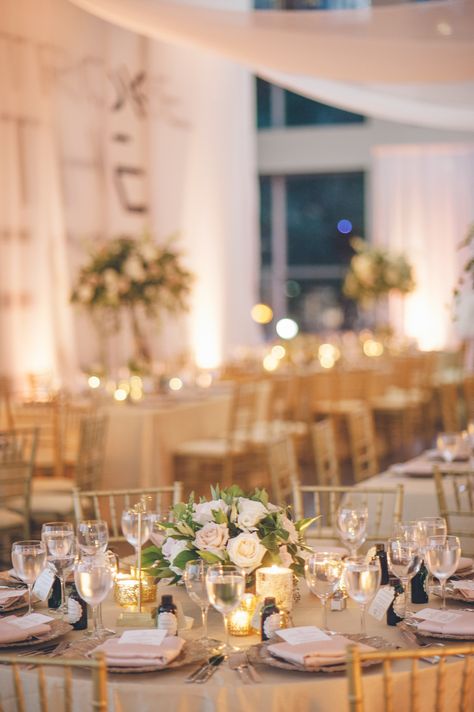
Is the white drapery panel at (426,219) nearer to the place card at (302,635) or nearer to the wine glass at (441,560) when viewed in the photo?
the wine glass at (441,560)

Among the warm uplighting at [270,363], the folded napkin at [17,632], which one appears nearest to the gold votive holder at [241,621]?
the folded napkin at [17,632]

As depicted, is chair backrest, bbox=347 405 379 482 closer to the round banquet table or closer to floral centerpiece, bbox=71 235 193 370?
floral centerpiece, bbox=71 235 193 370

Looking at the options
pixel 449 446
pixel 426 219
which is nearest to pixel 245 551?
pixel 449 446

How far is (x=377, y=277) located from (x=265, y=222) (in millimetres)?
4032

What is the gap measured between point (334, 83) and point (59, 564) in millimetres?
5922

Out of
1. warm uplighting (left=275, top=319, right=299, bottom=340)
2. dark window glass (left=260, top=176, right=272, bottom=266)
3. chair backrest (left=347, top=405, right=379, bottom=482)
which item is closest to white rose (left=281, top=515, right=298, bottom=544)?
chair backrest (left=347, top=405, right=379, bottom=482)

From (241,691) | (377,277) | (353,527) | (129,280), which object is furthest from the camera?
(377,277)

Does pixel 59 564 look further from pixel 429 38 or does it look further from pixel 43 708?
pixel 429 38

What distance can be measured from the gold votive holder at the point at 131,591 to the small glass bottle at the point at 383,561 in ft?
1.97

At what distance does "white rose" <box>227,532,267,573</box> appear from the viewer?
112 inches

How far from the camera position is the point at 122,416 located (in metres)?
7.23

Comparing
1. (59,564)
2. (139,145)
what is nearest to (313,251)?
(139,145)

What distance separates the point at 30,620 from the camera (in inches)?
111

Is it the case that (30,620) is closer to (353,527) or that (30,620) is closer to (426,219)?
(353,527)
